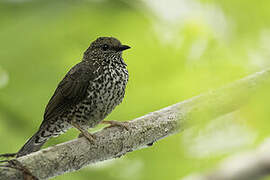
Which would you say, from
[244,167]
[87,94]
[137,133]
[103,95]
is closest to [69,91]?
[87,94]

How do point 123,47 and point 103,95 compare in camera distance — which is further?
point 103,95

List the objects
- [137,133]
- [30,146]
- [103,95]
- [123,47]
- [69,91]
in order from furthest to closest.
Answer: [103,95], [69,91], [123,47], [30,146], [137,133]

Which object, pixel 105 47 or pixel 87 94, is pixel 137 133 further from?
pixel 105 47

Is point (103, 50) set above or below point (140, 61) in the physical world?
above

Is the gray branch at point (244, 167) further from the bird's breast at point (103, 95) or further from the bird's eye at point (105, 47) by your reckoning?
the bird's eye at point (105, 47)

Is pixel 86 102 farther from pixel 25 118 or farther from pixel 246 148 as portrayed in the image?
pixel 246 148

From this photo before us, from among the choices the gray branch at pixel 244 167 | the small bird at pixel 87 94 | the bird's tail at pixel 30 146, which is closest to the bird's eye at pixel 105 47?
the small bird at pixel 87 94

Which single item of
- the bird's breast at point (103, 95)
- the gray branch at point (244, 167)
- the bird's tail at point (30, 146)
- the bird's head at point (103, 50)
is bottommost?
the gray branch at point (244, 167)
